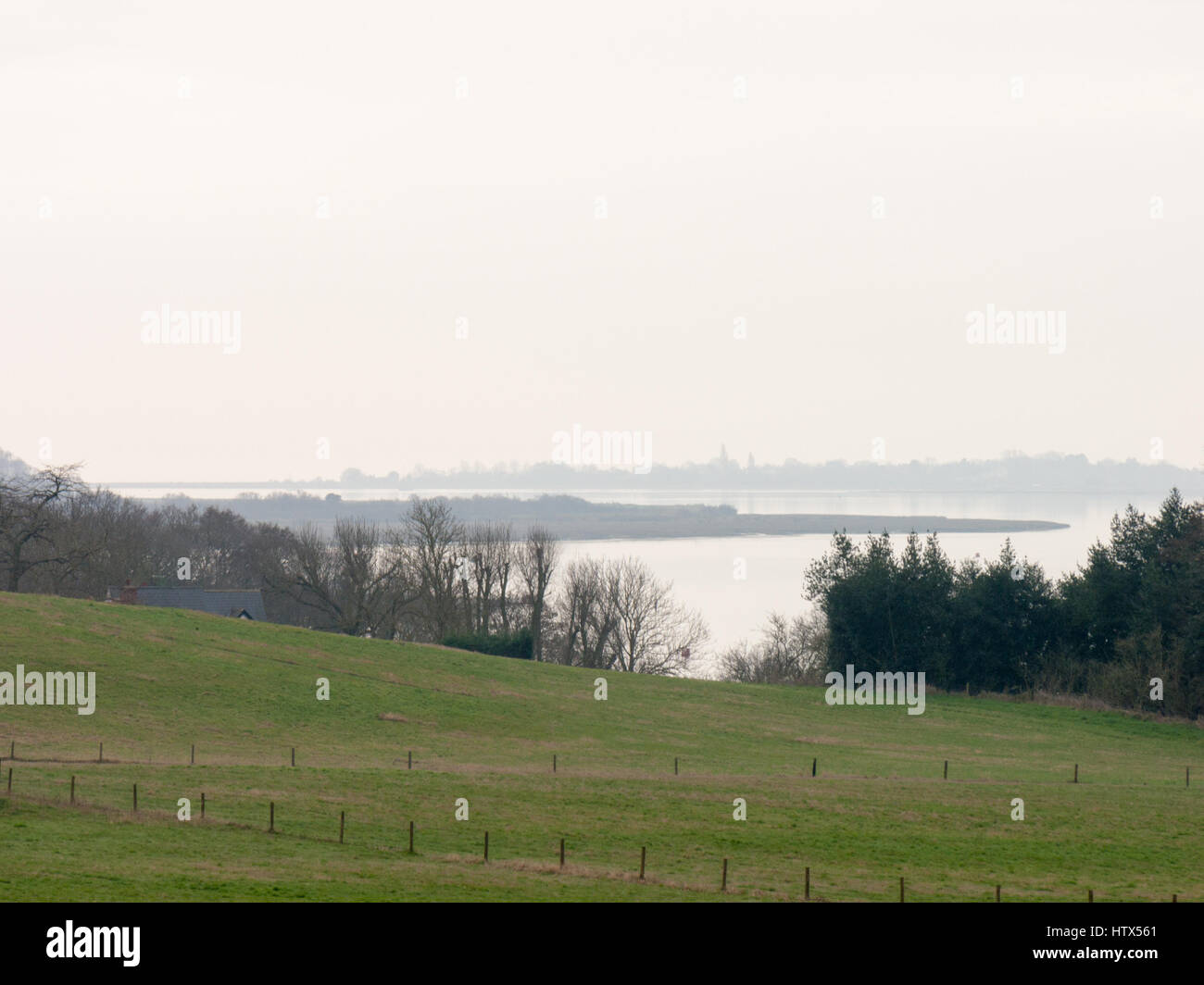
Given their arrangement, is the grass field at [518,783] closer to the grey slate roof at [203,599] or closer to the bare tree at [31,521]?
the grey slate roof at [203,599]

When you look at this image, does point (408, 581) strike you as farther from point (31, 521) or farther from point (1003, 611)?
point (1003, 611)

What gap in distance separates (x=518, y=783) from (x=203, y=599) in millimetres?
49543

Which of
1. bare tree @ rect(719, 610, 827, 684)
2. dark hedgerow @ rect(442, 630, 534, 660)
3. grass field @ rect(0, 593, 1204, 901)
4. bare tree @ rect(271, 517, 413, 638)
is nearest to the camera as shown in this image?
grass field @ rect(0, 593, 1204, 901)

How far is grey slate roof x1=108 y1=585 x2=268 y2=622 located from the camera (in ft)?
260

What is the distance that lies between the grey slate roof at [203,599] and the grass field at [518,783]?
14.8m

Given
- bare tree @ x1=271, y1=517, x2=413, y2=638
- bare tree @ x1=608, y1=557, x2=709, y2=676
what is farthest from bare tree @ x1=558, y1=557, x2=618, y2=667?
bare tree @ x1=271, y1=517, x2=413, y2=638

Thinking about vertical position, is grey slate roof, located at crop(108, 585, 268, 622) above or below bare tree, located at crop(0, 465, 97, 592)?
below

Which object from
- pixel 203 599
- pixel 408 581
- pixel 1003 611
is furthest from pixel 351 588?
pixel 1003 611

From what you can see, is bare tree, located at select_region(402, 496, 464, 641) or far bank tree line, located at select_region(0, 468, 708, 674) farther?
bare tree, located at select_region(402, 496, 464, 641)

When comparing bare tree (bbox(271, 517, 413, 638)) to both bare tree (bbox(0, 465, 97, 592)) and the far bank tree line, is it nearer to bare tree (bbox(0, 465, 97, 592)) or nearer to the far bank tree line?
the far bank tree line

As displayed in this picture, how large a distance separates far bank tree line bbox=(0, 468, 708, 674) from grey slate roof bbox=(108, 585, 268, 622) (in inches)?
258

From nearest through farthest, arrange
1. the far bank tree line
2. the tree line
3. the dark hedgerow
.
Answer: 1. the tree line
2. the dark hedgerow
3. the far bank tree line

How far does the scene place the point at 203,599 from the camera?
81.3 m
